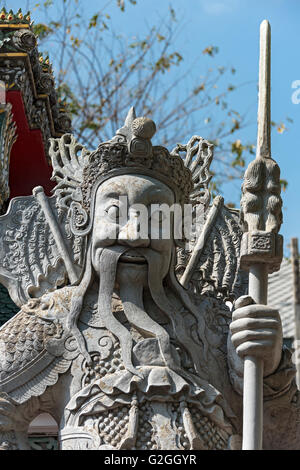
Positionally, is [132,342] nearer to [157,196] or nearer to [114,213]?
[114,213]

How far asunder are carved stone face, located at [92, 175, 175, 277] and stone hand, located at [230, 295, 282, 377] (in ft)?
3.09

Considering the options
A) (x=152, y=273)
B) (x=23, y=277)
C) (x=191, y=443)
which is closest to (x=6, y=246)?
(x=23, y=277)

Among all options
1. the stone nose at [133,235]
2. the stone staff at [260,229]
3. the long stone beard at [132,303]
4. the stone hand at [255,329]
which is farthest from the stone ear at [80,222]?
the stone hand at [255,329]

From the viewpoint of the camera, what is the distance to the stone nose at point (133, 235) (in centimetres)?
980

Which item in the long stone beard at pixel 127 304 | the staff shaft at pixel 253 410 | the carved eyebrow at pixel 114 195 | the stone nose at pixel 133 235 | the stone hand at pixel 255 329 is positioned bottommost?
the staff shaft at pixel 253 410

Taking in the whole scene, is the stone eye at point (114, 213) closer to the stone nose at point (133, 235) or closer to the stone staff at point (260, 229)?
the stone nose at point (133, 235)

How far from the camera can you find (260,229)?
9.19 metres

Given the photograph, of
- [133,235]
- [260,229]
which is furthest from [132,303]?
[260,229]

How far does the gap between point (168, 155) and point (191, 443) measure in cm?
208

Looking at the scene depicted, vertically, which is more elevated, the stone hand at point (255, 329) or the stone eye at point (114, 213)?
the stone eye at point (114, 213)

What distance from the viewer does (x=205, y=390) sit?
9.70m

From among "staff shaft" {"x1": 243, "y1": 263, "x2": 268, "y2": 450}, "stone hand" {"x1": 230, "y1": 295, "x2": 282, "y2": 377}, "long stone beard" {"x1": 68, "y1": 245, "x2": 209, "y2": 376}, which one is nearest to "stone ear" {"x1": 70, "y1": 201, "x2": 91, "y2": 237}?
"long stone beard" {"x1": 68, "y1": 245, "x2": 209, "y2": 376}

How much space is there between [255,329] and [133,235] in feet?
3.80

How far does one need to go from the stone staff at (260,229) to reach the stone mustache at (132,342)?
0.18 m
